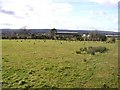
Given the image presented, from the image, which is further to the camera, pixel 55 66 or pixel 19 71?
pixel 55 66

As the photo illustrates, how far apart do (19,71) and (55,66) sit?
11.1 ft

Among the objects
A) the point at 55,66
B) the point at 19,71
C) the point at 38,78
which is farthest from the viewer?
the point at 55,66

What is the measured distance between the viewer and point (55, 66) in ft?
68.9

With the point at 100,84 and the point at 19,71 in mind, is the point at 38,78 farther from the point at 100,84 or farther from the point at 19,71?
the point at 100,84

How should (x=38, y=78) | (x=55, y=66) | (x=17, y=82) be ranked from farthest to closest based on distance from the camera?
(x=55, y=66)
(x=38, y=78)
(x=17, y=82)

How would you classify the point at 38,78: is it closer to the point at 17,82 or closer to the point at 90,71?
the point at 17,82

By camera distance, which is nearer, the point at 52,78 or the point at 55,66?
the point at 52,78

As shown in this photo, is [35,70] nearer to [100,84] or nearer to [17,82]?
[17,82]

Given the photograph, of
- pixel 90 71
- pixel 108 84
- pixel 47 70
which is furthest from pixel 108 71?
pixel 47 70

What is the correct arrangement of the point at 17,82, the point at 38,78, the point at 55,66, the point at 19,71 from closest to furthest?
the point at 17,82 → the point at 38,78 → the point at 19,71 → the point at 55,66

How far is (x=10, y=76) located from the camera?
685 inches

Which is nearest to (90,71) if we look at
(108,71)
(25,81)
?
(108,71)

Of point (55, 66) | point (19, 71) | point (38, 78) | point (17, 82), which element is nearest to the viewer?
point (17, 82)

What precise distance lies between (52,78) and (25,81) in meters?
1.96
